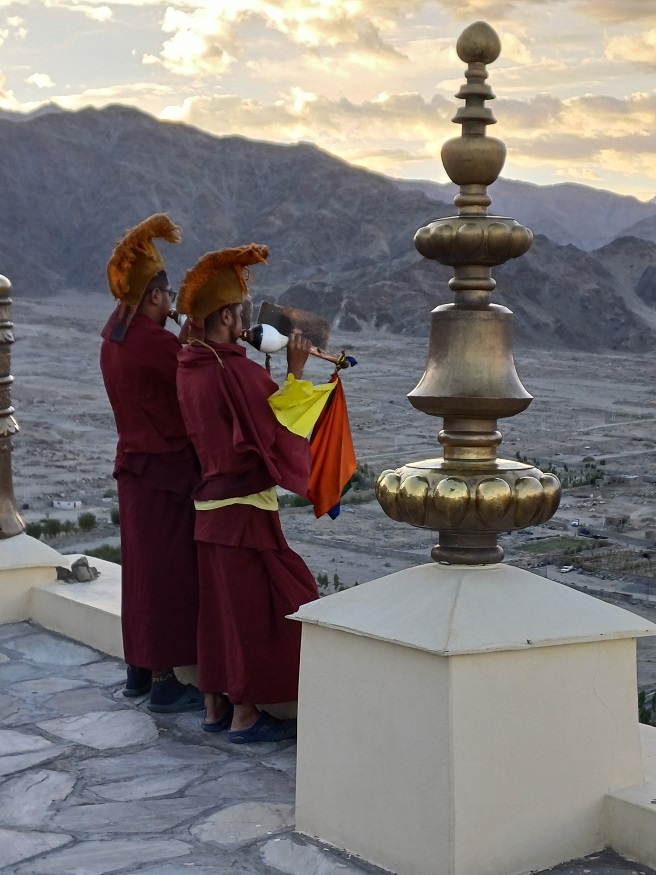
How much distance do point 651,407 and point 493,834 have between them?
31.1 metres

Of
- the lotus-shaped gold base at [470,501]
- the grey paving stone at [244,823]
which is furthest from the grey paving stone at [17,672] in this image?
the lotus-shaped gold base at [470,501]

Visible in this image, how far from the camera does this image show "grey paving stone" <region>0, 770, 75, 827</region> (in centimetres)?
359

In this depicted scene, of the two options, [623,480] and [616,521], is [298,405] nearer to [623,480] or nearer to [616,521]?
[616,521]

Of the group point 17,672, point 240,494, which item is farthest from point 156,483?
point 17,672

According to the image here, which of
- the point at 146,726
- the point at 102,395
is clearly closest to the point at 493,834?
the point at 146,726

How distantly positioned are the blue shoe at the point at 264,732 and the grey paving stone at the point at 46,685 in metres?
0.90

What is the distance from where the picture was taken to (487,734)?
9.66 feet

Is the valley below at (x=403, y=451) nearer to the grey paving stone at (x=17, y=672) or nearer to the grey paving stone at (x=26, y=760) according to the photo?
the grey paving stone at (x=17, y=672)

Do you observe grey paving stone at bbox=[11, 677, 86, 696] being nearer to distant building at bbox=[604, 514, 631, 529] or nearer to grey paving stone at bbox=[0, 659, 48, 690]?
grey paving stone at bbox=[0, 659, 48, 690]

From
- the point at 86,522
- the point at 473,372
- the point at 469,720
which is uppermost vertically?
the point at 473,372

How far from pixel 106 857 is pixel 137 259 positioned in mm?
2015

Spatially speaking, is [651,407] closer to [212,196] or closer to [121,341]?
[121,341]

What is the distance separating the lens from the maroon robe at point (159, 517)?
15.0ft

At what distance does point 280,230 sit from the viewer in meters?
70.8
